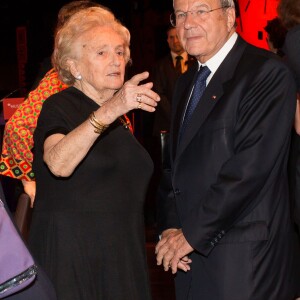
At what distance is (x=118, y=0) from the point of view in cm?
1052

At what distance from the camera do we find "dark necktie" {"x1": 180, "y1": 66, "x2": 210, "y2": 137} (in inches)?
118

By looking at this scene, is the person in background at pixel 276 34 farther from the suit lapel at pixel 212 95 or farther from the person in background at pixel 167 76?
the person in background at pixel 167 76

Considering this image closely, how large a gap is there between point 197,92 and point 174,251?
625mm

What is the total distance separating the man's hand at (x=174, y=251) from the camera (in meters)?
2.86

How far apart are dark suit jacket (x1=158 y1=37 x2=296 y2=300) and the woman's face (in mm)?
529

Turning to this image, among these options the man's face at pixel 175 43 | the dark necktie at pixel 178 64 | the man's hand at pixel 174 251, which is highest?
the man's hand at pixel 174 251

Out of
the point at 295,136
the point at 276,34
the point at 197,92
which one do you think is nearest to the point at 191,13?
the point at 197,92

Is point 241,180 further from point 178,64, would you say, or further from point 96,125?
point 178,64

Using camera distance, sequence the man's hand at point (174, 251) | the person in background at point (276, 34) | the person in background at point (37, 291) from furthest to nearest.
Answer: the person in background at point (276, 34)
the man's hand at point (174, 251)
the person in background at point (37, 291)

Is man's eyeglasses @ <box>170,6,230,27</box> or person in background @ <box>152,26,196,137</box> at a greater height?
man's eyeglasses @ <box>170,6,230,27</box>

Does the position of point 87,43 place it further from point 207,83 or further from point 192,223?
point 192,223

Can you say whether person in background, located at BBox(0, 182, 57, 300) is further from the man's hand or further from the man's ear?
the man's ear

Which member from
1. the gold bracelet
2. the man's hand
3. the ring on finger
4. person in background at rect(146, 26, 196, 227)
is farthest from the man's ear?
person in background at rect(146, 26, 196, 227)

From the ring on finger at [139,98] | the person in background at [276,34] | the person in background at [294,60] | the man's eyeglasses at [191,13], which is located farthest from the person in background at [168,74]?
the ring on finger at [139,98]
